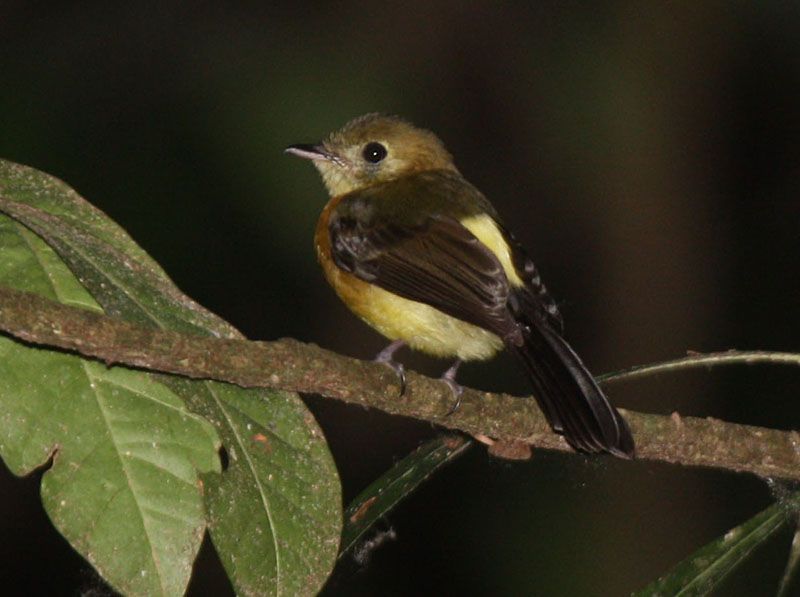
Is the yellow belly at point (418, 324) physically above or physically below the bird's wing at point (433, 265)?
below

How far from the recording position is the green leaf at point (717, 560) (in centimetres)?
257

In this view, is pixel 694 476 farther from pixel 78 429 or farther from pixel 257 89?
pixel 78 429

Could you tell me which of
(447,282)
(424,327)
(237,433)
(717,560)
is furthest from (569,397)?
(237,433)

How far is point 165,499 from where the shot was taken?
2.32 meters

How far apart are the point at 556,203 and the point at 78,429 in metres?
6.05

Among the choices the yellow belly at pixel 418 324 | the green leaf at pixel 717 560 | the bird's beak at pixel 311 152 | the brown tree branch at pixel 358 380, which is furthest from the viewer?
the bird's beak at pixel 311 152

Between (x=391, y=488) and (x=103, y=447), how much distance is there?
0.74 metres

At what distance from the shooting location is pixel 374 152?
5332 mm

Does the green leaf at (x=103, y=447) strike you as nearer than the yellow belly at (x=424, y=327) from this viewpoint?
Yes

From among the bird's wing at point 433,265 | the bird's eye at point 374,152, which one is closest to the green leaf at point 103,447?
the bird's wing at point 433,265

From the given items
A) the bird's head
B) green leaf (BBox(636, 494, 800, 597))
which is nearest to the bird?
the bird's head

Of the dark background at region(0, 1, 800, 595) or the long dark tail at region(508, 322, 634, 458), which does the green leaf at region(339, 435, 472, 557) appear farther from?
the dark background at region(0, 1, 800, 595)

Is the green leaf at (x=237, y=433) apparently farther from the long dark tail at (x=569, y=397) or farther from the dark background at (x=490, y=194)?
the dark background at (x=490, y=194)

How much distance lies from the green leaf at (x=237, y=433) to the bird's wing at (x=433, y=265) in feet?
4.89
